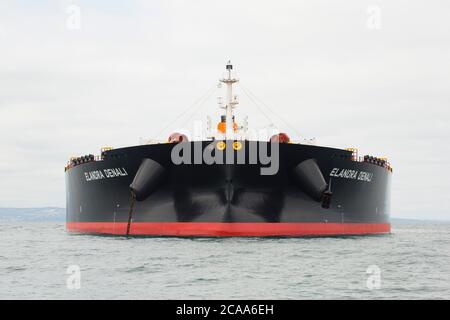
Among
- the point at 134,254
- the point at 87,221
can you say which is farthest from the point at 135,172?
the point at 134,254

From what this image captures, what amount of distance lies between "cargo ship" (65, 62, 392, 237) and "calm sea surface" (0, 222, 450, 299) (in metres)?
3.74

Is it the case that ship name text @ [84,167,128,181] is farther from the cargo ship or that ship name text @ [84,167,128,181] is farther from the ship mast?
the ship mast

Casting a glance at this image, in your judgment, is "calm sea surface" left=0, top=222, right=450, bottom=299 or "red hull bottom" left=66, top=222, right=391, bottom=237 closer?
"calm sea surface" left=0, top=222, right=450, bottom=299

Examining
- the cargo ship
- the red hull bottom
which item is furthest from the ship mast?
the red hull bottom

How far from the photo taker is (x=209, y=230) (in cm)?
3161

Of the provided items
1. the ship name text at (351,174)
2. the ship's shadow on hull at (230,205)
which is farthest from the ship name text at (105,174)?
the ship name text at (351,174)

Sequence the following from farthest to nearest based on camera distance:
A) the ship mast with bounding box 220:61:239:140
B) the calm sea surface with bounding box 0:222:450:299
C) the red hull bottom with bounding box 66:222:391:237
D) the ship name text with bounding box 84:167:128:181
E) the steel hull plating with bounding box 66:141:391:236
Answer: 1. the ship mast with bounding box 220:61:239:140
2. the ship name text with bounding box 84:167:128:181
3. the steel hull plating with bounding box 66:141:391:236
4. the red hull bottom with bounding box 66:222:391:237
5. the calm sea surface with bounding box 0:222:450:299

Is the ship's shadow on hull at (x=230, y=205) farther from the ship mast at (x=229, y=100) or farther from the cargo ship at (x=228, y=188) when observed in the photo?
the ship mast at (x=229, y=100)

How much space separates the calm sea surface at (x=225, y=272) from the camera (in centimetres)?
1584

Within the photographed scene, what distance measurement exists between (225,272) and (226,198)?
12.4 meters

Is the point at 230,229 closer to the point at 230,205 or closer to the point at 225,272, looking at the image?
the point at 230,205

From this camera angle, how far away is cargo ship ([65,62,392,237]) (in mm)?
31781

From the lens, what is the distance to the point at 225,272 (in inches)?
751
